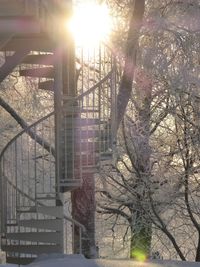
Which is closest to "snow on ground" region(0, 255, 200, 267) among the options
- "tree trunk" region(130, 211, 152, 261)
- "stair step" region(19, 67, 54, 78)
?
"stair step" region(19, 67, 54, 78)

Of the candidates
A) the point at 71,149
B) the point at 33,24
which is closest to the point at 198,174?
the point at 71,149

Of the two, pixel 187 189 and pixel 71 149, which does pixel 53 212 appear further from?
pixel 187 189

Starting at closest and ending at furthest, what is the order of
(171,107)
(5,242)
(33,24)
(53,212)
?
(33,24) → (53,212) → (5,242) → (171,107)

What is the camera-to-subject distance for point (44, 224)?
1005cm

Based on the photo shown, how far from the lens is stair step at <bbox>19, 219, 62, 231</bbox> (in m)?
9.99

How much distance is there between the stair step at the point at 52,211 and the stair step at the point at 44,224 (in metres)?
0.14

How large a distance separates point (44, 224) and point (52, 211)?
0.32 metres

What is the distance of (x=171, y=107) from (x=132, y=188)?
243cm

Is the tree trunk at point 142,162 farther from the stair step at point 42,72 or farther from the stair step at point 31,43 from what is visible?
the stair step at point 31,43

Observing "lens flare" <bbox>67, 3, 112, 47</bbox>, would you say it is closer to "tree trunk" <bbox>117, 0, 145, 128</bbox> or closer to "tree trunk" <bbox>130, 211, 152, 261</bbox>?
"tree trunk" <bbox>117, 0, 145, 128</bbox>

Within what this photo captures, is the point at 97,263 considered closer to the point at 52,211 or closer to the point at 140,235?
the point at 52,211

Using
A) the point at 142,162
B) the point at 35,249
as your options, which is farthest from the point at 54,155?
the point at 142,162

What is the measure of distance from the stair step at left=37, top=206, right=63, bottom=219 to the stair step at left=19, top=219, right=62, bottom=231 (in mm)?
140

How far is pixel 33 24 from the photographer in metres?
7.49
